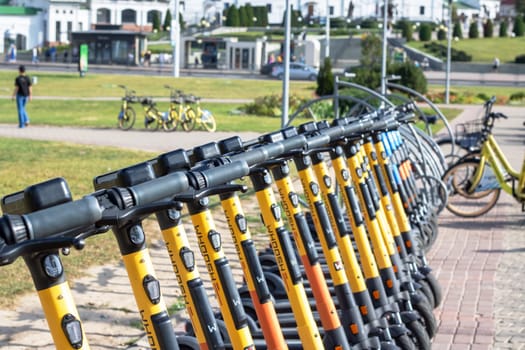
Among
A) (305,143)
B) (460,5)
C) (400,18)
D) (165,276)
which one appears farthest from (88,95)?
(460,5)

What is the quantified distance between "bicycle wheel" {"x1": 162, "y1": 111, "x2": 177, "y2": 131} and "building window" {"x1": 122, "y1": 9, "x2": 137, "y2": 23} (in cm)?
7310

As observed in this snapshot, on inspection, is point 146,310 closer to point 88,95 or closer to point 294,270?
point 294,270

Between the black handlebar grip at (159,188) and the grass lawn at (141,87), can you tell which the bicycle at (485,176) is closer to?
the black handlebar grip at (159,188)

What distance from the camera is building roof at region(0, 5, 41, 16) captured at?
9062 centimetres

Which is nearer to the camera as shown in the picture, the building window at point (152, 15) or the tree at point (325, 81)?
the tree at point (325, 81)

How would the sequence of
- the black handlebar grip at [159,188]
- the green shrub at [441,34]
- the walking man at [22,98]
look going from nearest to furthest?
the black handlebar grip at [159,188] < the walking man at [22,98] < the green shrub at [441,34]

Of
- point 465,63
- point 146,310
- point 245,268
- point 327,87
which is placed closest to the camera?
point 146,310

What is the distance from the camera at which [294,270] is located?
16.1 ft

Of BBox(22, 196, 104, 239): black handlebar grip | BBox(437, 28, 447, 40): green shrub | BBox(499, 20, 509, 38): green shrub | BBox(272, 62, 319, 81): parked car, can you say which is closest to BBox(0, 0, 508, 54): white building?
BBox(437, 28, 447, 40): green shrub

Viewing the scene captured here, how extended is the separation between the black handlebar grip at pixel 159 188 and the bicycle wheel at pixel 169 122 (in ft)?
73.8

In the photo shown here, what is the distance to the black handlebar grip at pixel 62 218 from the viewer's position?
292cm

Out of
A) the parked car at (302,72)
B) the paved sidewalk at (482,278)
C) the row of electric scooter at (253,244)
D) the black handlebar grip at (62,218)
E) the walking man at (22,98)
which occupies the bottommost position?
the parked car at (302,72)

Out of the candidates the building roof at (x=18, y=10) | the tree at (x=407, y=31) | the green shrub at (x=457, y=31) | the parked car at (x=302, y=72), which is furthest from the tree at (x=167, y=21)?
the parked car at (x=302, y=72)

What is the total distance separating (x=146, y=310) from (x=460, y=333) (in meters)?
3.96
